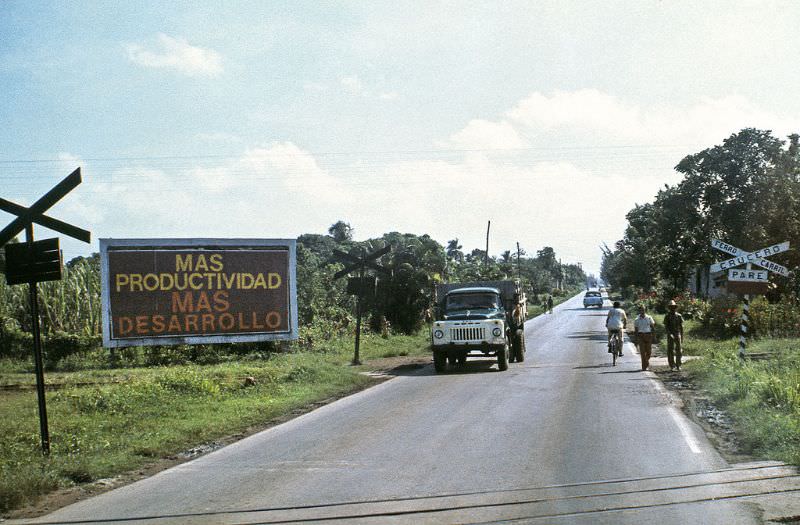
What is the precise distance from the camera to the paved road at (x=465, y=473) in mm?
7133

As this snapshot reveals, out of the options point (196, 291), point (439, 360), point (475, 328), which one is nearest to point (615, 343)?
point (475, 328)

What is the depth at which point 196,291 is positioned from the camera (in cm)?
2441

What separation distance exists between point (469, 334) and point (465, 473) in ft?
42.7

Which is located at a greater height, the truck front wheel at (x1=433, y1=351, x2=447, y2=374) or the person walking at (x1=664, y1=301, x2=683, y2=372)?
the person walking at (x1=664, y1=301, x2=683, y2=372)

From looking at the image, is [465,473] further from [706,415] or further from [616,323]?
[616,323]

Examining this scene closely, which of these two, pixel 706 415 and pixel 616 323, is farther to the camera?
pixel 616 323

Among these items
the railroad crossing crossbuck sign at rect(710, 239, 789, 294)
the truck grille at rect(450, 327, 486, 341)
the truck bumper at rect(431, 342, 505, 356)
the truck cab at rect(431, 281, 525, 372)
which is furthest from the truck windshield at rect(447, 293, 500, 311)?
the railroad crossing crossbuck sign at rect(710, 239, 789, 294)

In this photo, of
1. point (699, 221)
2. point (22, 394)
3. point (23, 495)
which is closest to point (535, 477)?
point (23, 495)

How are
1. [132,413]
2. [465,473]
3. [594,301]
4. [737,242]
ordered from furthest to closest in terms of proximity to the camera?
[594,301]
[737,242]
[132,413]
[465,473]

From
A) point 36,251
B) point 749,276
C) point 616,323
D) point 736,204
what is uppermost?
point 736,204

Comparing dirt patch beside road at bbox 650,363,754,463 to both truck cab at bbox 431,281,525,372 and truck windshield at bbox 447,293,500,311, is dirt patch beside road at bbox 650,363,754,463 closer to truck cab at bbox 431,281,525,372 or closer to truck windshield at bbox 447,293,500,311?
truck cab at bbox 431,281,525,372

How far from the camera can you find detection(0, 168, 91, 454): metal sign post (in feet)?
32.7

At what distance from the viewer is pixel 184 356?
26594mm

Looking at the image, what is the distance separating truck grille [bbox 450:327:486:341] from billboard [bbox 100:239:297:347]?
662 cm
